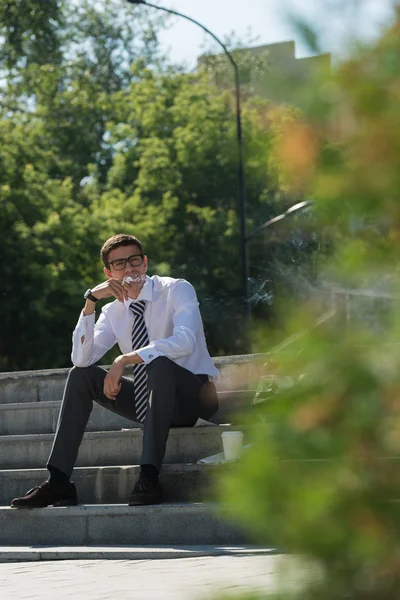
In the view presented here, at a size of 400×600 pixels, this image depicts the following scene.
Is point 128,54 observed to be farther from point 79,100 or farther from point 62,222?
point 62,222

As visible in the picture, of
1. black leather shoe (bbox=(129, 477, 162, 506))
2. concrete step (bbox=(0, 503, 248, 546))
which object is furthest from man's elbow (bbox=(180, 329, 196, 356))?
concrete step (bbox=(0, 503, 248, 546))

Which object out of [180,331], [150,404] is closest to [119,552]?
[150,404]

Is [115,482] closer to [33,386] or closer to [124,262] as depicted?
[124,262]

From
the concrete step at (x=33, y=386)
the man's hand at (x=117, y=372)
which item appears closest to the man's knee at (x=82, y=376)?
the man's hand at (x=117, y=372)

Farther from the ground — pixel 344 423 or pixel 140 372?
pixel 344 423

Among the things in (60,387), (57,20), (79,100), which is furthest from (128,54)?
(60,387)

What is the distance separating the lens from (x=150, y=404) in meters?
6.80

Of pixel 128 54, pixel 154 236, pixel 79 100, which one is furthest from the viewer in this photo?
pixel 128 54

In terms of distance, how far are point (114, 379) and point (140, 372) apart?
20cm

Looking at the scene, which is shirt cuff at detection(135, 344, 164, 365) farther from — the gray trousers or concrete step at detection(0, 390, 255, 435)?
concrete step at detection(0, 390, 255, 435)

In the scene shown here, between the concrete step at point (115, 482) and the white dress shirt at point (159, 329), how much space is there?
24.5 inches

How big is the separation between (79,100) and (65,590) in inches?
1624

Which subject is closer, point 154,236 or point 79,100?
point 154,236

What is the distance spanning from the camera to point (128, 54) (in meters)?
50.7
